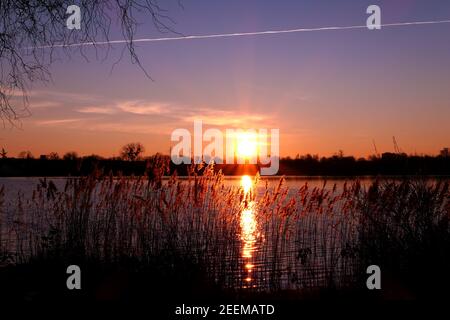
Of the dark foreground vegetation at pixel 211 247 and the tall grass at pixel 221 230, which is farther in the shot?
the tall grass at pixel 221 230

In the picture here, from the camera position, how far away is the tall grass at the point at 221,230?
6.98 m

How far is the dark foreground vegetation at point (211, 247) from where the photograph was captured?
20.8ft

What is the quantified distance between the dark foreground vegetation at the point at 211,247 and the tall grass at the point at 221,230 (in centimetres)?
2

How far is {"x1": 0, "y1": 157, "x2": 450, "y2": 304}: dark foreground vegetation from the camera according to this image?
250 inches

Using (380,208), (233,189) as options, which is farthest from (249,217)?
(380,208)

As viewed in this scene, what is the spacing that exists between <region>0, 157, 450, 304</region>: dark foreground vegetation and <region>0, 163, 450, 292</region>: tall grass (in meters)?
A: 0.02

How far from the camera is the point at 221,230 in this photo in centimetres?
788

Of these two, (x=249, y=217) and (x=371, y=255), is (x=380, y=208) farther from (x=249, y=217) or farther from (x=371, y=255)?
(x=249, y=217)

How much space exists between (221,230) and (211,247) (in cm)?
44

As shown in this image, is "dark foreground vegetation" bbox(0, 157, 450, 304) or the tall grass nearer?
"dark foreground vegetation" bbox(0, 157, 450, 304)

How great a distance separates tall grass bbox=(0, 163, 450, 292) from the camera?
6.98 metres

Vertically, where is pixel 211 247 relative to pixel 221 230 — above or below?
below
